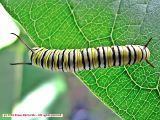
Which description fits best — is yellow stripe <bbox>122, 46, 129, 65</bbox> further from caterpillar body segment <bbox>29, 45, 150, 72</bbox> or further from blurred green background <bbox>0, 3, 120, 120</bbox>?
blurred green background <bbox>0, 3, 120, 120</bbox>

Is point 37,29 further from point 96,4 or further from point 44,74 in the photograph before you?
point 44,74

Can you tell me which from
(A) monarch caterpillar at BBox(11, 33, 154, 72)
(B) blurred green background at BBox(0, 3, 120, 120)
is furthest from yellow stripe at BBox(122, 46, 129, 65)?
(B) blurred green background at BBox(0, 3, 120, 120)

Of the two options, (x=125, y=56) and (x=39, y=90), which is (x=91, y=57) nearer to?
(x=125, y=56)

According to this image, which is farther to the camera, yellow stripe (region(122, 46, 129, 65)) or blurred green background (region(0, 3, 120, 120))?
blurred green background (region(0, 3, 120, 120))

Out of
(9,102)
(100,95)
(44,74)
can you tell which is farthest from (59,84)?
(100,95)

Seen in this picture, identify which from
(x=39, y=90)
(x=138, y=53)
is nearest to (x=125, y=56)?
(x=138, y=53)

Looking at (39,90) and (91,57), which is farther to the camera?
(39,90)
